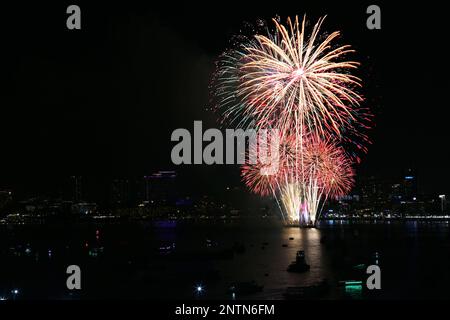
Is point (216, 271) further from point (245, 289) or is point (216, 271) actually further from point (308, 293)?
point (308, 293)

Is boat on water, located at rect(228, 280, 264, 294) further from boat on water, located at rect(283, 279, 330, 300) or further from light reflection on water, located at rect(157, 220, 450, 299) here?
boat on water, located at rect(283, 279, 330, 300)

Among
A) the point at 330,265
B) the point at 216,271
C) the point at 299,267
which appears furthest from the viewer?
the point at 330,265

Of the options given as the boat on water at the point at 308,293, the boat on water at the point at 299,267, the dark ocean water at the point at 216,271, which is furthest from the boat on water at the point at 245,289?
the boat on water at the point at 299,267

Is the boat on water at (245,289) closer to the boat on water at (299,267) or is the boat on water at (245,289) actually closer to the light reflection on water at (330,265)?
the light reflection on water at (330,265)

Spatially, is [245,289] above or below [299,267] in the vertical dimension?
above

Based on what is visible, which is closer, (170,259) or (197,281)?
(197,281)

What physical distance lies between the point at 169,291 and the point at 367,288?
1125 centimetres

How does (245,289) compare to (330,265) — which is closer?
(245,289)

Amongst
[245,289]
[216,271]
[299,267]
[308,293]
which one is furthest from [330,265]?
[245,289]

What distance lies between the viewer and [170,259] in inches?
1908

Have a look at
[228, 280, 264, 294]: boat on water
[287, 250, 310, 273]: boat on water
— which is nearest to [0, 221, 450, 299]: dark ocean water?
[228, 280, 264, 294]: boat on water

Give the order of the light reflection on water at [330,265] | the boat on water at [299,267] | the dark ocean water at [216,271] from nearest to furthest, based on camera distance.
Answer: the dark ocean water at [216,271] < the light reflection on water at [330,265] < the boat on water at [299,267]
